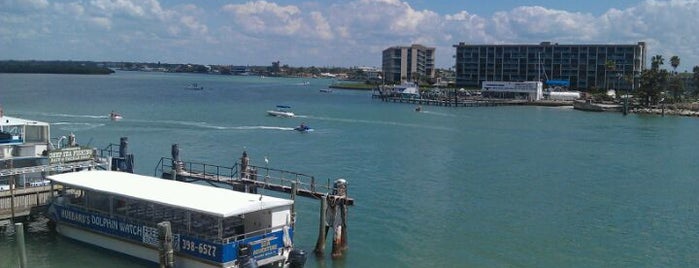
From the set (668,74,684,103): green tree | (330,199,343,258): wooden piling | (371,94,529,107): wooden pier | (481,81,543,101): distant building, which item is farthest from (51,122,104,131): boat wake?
(668,74,684,103): green tree

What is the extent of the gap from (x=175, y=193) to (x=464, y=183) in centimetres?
2654

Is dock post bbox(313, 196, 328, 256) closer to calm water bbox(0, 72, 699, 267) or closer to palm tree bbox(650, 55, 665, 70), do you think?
calm water bbox(0, 72, 699, 267)

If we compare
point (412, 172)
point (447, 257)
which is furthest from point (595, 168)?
point (447, 257)

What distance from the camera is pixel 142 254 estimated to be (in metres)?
26.2

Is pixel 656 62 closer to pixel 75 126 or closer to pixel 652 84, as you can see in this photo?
pixel 652 84

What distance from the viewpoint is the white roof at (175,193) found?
2396 centimetres

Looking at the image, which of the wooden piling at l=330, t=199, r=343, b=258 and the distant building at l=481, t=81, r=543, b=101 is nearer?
the wooden piling at l=330, t=199, r=343, b=258

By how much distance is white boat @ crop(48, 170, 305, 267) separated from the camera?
23844 mm

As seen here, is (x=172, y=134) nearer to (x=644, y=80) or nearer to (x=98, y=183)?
(x=98, y=183)

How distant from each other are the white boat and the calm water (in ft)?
3.93

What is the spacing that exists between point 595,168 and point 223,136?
3688 cm

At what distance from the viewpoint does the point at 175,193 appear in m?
26.1

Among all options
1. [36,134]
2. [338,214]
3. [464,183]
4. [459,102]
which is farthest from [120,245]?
[459,102]

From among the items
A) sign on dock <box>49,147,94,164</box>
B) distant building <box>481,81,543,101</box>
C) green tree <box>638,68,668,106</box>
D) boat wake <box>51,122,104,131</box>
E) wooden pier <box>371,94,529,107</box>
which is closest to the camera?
sign on dock <box>49,147,94,164</box>
